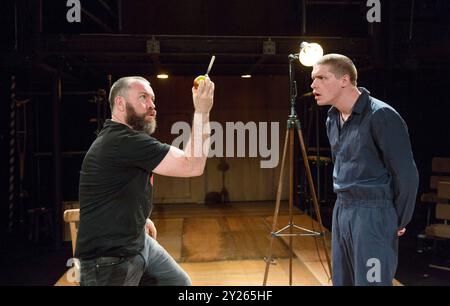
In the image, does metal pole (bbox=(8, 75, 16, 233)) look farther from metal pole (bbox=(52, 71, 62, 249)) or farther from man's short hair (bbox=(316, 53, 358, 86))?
man's short hair (bbox=(316, 53, 358, 86))

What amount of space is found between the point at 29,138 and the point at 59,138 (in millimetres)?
2001

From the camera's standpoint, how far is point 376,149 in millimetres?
2340

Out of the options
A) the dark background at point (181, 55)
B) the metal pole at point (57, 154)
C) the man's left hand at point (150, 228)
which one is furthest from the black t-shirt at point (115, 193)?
the metal pole at point (57, 154)

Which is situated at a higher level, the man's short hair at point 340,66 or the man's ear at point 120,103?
the man's short hair at point 340,66

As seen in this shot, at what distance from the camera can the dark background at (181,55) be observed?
570 cm

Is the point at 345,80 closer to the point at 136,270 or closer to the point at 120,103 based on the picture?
the point at 120,103

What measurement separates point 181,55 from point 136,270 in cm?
409

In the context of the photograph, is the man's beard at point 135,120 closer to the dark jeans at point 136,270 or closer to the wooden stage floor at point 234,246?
the dark jeans at point 136,270

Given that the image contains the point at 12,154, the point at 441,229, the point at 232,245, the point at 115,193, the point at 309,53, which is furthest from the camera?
the point at 12,154

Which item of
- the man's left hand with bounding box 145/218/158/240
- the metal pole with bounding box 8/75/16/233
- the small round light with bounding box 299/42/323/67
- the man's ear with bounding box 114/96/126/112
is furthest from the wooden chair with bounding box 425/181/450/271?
the metal pole with bounding box 8/75/16/233

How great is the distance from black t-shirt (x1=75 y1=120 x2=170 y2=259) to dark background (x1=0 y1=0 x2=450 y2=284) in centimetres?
371

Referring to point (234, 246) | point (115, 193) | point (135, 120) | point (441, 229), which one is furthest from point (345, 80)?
point (234, 246)

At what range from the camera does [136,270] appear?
2287 millimetres

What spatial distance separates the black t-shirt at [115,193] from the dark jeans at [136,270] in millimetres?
46
